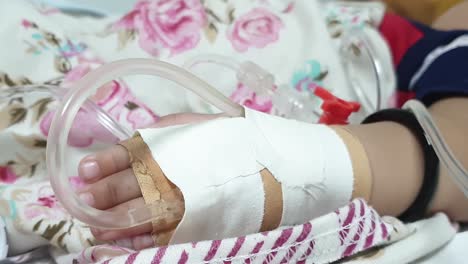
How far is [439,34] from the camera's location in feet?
3.16

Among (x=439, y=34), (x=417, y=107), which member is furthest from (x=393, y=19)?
(x=417, y=107)

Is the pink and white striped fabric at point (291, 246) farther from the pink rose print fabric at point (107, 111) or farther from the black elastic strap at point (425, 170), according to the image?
the pink rose print fabric at point (107, 111)

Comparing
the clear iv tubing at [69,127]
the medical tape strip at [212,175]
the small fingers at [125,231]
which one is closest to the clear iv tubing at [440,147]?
the clear iv tubing at [69,127]

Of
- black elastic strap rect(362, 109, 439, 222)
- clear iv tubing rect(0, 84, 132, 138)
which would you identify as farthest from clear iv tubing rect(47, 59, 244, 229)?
black elastic strap rect(362, 109, 439, 222)

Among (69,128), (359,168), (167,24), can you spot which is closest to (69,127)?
(69,128)

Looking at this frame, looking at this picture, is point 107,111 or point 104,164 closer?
point 104,164

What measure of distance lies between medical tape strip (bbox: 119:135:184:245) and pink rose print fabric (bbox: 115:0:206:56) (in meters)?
0.33

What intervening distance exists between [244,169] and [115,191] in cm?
14

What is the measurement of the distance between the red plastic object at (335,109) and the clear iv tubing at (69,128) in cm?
23

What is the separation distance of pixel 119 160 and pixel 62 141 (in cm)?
11

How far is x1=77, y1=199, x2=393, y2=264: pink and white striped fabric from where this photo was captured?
553 millimetres

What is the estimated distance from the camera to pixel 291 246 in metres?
0.60

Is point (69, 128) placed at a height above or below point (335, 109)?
above

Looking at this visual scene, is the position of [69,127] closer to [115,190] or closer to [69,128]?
[69,128]
